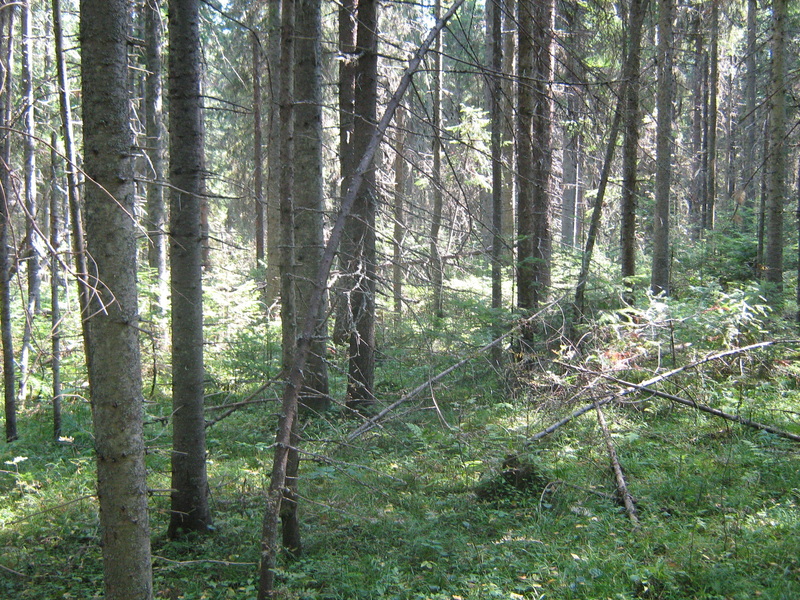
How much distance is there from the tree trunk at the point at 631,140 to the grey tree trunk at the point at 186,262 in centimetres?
740

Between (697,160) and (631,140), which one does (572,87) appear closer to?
(631,140)

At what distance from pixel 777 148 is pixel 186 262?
40.5 ft

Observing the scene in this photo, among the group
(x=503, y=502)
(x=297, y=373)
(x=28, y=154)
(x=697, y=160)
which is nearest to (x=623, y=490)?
(x=503, y=502)

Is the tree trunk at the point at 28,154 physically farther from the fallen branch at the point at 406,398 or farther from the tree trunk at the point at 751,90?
the tree trunk at the point at 751,90

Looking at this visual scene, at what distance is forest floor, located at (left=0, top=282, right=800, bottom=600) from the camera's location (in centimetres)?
430

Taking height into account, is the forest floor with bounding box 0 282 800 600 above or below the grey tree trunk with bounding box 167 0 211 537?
below

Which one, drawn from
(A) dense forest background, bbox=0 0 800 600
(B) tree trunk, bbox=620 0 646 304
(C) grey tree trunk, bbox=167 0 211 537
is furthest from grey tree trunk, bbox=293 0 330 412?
(B) tree trunk, bbox=620 0 646 304

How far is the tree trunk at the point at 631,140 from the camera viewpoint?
34.0 ft

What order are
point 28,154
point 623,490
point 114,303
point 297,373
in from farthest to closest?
point 28,154
point 623,490
point 297,373
point 114,303

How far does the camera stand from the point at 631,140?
37.0ft

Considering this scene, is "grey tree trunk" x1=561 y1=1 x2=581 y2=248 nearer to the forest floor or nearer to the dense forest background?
the dense forest background

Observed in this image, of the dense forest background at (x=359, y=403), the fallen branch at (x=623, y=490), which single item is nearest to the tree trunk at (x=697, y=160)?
the dense forest background at (x=359, y=403)

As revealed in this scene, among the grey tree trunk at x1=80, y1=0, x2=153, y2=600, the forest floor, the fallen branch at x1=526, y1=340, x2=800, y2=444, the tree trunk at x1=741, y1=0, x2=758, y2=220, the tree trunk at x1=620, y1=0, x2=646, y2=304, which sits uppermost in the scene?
the tree trunk at x1=741, y1=0, x2=758, y2=220

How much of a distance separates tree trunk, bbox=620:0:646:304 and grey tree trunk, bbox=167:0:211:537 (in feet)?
24.3
